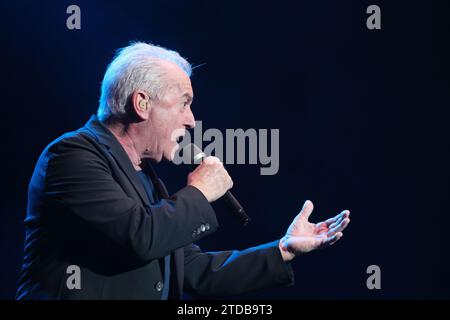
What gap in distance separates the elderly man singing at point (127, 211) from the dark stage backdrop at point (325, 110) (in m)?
0.94

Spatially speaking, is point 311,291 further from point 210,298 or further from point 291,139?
point 210,298

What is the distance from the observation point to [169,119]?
70.7 inches

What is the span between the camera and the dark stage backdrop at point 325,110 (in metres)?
2.74

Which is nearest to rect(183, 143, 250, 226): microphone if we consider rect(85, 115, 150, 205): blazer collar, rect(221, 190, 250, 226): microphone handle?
rect(221, 190, 250, 226): microphone handle

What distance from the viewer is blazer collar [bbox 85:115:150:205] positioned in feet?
5.24

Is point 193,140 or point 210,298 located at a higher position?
point 193,140

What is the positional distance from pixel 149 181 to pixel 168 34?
1148 millimetres

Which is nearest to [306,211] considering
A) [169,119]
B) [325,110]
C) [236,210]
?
[236,210]

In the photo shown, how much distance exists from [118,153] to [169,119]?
0.83ft

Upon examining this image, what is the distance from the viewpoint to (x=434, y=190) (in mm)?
2809

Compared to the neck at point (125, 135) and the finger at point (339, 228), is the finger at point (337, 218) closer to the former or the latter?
the finger at point (339, 228)

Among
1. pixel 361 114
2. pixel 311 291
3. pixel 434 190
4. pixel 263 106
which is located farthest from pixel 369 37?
pixel 311 291

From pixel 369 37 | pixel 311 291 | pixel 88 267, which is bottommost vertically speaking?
pixel 311 291
